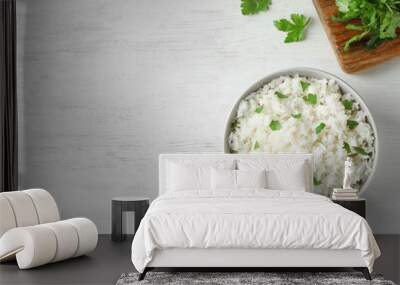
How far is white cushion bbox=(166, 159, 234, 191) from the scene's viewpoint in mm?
6020

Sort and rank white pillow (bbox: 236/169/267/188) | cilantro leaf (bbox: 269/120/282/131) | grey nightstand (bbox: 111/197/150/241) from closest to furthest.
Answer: white pillow (bbox: 236/169/267/188)
grey nightstand (bbox: 111/197/150/241)
cilantro leaf (bbox: 269/120/282/131)

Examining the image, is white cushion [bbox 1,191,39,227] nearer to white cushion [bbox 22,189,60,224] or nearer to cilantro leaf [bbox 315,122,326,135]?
white cushion [bbox 22,189,60,224]

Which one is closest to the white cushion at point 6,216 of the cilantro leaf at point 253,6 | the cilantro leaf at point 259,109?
the cilantro leaf at point 259,109

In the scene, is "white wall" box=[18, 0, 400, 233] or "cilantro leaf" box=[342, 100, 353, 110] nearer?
"cilantro leaf" box=[342, 100, 353, 110]

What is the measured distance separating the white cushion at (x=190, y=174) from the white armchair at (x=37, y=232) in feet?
3.28

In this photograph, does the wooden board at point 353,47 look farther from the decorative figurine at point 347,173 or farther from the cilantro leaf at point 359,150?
the decorative figurine at point 347,173

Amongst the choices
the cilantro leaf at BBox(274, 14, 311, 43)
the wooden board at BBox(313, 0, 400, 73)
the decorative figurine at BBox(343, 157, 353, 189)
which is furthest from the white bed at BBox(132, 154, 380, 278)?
the cilantro leaf at BBox(274, 14, 311, 43)

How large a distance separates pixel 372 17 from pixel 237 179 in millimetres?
2121

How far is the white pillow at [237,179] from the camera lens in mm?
5902

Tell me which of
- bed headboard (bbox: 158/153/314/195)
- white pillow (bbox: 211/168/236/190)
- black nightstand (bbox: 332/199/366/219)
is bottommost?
black nightstand (bbox: 332/199/366/219)

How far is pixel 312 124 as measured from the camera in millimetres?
6426

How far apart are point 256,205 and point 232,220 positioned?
42 cm

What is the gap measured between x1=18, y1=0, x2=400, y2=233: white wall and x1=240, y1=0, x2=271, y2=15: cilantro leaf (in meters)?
0.07

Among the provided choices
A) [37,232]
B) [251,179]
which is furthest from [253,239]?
[37,232]
